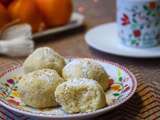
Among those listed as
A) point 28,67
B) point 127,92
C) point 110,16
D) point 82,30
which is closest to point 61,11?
point 82,30

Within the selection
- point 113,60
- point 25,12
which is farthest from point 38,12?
point 113,60

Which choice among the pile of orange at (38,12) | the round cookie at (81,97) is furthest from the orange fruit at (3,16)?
the round cookie at (81,97)

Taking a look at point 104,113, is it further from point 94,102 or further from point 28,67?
point 28,67

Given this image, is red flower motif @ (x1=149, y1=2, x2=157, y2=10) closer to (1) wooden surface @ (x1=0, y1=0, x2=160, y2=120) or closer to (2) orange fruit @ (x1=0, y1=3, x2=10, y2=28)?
(1) wooden surface @ (x1=0, y1=0, x2=160, y2=120)

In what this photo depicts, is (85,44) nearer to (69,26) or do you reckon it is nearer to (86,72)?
(69,26)

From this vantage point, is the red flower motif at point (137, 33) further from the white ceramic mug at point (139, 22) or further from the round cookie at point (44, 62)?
the round cookie at point (44, 62)
